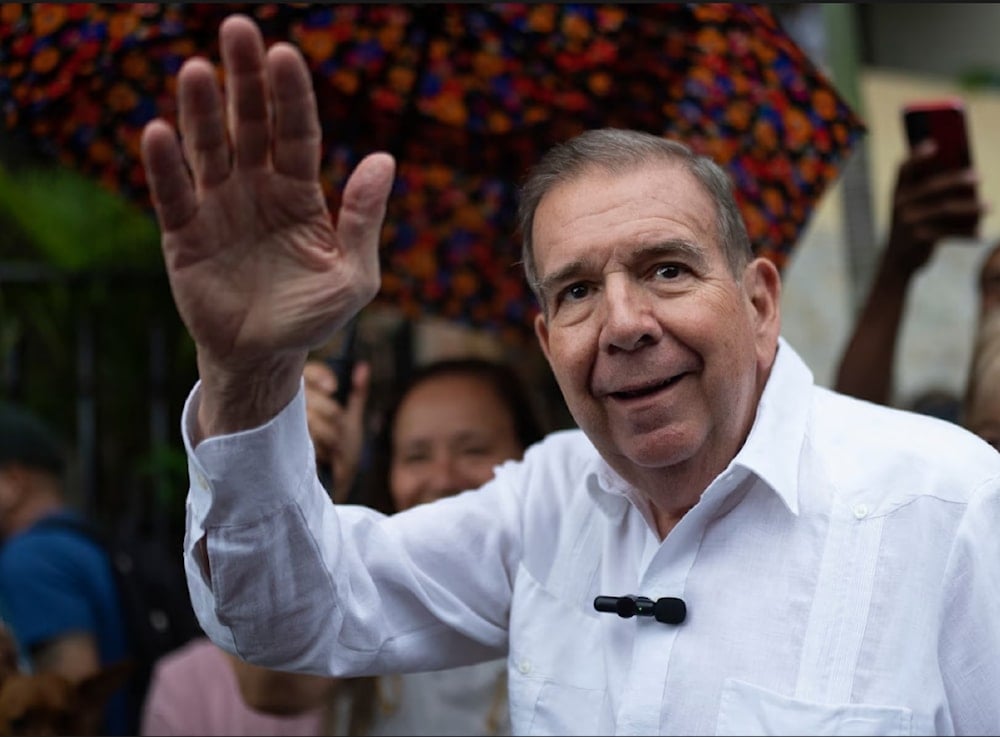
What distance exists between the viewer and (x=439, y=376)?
138 inches

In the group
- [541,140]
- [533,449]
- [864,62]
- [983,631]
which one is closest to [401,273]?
[541,140]

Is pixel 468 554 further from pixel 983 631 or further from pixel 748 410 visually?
pixel 983 631

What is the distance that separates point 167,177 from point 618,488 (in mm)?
908

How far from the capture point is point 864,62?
9.08 metres

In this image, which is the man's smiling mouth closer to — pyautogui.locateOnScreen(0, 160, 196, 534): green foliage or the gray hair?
the gray hair

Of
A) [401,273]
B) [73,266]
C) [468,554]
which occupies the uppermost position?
[468,554]

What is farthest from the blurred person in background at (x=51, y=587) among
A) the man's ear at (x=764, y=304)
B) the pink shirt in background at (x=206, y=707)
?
the man's ear at (x=764, y=304)

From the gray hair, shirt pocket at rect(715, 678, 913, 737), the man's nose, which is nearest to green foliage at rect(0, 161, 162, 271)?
the gray hair

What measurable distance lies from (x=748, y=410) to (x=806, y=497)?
7.5 inches

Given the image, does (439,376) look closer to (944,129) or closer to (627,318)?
(944,129)

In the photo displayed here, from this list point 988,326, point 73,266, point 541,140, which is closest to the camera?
point 988,326

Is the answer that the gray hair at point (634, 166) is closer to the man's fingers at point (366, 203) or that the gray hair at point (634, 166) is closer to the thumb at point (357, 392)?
A: the man's fingers at point (366, 203)

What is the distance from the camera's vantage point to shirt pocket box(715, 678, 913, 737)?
5.95 ft

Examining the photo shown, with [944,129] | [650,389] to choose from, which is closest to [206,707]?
[650,389]
